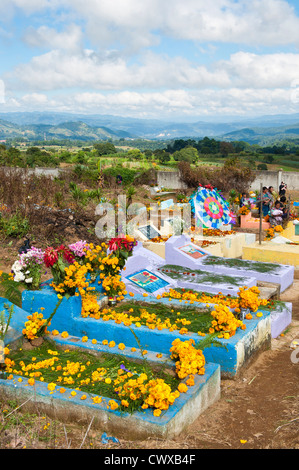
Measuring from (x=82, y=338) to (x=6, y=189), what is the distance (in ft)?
32.1

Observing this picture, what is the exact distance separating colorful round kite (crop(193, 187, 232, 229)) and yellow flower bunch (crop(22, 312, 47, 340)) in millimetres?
8764

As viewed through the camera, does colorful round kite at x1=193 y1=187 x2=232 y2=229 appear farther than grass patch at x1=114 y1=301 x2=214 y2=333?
Yes

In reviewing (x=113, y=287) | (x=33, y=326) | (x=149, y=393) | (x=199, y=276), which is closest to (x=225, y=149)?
(x=199, y=276)

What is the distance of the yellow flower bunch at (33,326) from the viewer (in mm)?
5250

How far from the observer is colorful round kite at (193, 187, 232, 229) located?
1357 centimetres

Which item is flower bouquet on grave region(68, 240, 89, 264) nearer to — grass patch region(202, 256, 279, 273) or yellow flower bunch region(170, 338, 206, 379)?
yellow flower bunch region(170, 338, 206, 379)

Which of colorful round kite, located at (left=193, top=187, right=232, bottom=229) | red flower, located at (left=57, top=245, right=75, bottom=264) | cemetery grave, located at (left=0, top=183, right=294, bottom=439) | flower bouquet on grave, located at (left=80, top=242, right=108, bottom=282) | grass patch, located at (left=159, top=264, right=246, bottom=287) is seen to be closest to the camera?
cemetery grave, located at (left=0, top=183, right=294, bottom=439)

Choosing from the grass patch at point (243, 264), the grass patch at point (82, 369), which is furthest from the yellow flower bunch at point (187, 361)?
the grass patch at point (243, 264)

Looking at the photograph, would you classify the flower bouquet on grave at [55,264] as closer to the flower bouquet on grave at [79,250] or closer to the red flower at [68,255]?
the red flower at [68,255]

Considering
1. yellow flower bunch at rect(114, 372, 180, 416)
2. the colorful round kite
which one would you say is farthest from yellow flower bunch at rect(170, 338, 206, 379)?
the colorful round kite

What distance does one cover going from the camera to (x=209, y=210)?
13.7 m

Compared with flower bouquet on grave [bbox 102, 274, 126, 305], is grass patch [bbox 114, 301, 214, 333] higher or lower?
lower
